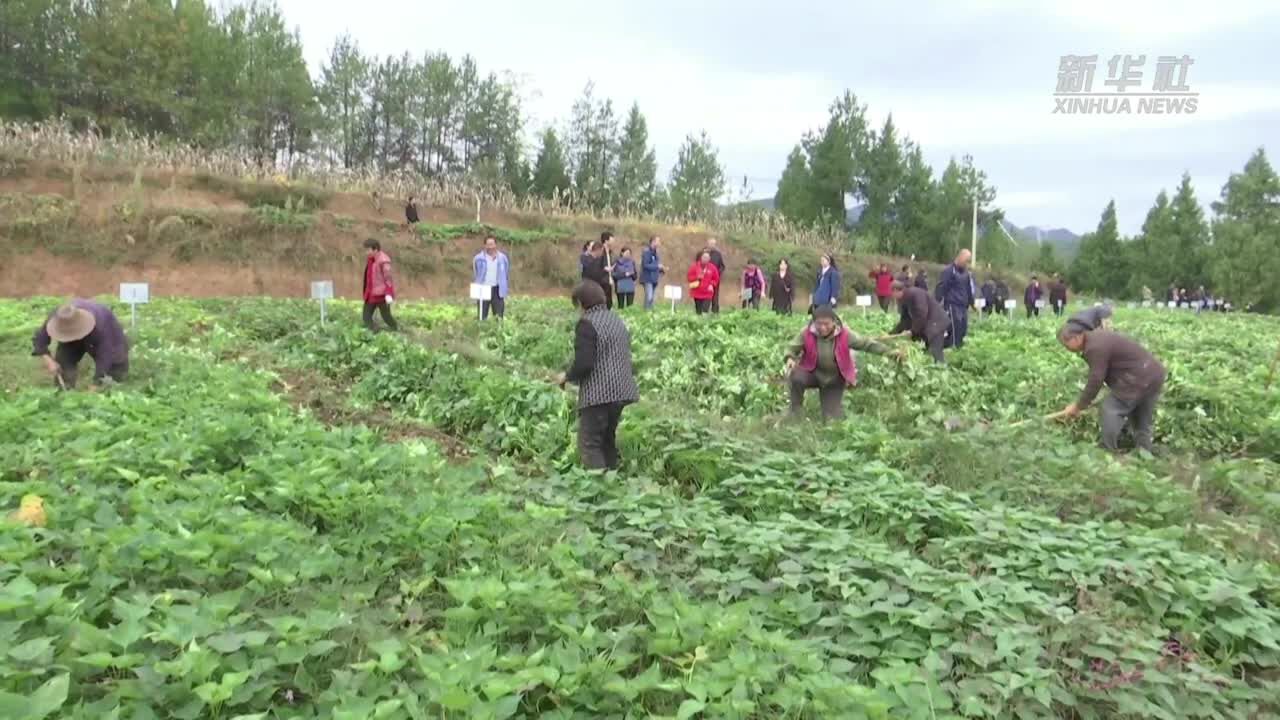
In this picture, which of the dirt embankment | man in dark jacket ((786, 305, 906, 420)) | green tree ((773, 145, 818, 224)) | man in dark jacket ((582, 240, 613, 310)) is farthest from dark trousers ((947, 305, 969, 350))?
green tree ((773, 145, 818, 224))

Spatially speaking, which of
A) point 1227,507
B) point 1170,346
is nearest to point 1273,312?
point 1170,346

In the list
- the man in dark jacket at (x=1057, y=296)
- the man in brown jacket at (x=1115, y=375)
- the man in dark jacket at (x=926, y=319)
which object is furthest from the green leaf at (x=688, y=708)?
the man in dark jacket at (x=1057, y=296)

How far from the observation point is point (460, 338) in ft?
39.2

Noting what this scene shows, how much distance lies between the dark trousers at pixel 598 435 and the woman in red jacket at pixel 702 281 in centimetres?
1020

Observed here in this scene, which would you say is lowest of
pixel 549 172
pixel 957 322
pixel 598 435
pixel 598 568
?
pixel 598 568

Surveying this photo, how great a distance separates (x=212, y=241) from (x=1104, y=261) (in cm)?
4915

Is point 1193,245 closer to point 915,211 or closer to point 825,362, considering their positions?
point 915,211

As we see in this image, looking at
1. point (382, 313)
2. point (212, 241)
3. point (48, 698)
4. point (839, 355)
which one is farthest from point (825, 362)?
point (212, 241)

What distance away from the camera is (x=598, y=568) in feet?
13.8

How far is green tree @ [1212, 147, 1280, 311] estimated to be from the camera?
4325 centimetres

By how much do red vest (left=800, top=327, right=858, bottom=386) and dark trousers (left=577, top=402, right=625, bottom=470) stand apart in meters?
2.56

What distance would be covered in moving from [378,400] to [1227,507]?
738cm

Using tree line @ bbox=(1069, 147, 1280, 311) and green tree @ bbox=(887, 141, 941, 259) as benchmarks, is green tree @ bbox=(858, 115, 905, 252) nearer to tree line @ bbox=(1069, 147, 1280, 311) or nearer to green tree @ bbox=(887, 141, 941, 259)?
green tree @ bbox=(887, 141, 941, 259)

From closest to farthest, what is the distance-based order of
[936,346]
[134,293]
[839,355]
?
[839,355] → [134,293] → [936,346]
